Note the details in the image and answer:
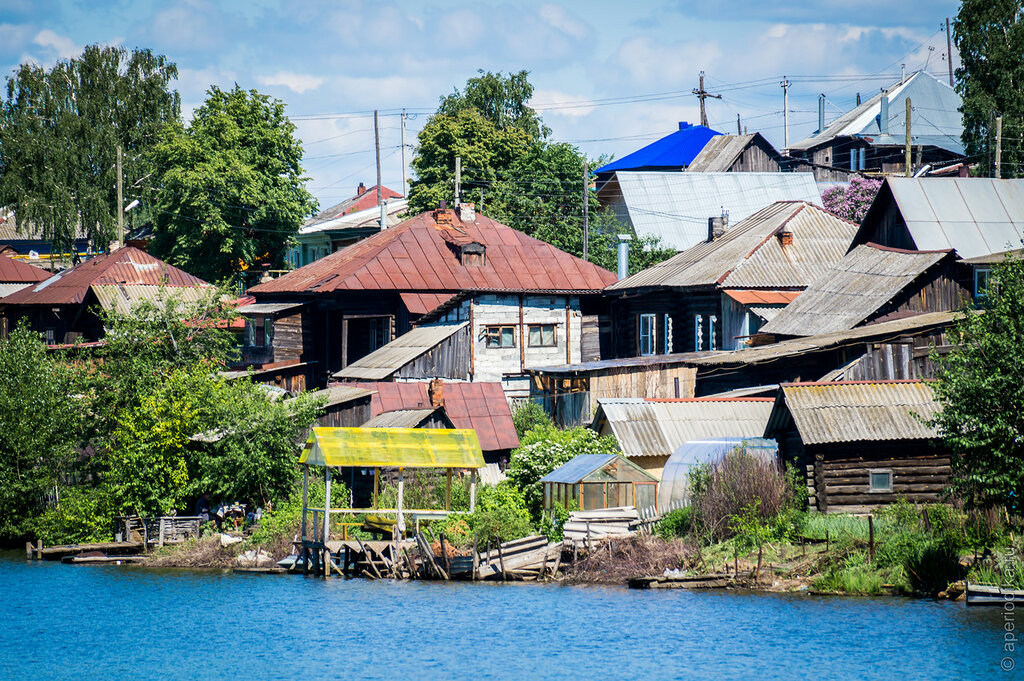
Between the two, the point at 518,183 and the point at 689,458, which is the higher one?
the point at 518,183

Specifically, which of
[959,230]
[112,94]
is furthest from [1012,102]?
[112,94]

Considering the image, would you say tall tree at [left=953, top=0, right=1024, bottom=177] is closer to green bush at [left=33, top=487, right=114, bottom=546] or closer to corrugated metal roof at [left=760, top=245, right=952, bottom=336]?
corrugated metal roof at [left=760, top=245, right=952, bottom=336]

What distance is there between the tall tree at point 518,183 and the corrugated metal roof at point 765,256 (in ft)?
31.9

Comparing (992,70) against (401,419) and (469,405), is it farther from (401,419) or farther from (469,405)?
(401,419)

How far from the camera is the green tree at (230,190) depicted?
2721 inches

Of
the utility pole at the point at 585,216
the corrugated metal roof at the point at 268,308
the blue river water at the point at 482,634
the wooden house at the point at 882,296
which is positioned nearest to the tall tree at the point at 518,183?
the utility pole at the point at 585,216

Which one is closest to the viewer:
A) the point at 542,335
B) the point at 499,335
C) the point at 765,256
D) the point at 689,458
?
the point at 689,458

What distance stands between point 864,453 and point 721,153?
52.6 meters

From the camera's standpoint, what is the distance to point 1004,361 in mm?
27453

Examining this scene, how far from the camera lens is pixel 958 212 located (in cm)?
4831

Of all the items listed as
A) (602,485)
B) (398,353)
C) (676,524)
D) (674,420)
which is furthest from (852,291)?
(398,353)

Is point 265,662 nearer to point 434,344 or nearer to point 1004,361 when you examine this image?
point 1004,361

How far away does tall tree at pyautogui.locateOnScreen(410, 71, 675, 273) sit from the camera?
229 ft

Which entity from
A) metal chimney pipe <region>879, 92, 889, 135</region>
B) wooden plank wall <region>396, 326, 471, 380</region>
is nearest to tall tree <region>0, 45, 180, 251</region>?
wooden plank wall <region>396, 326, 471, 380</region>
